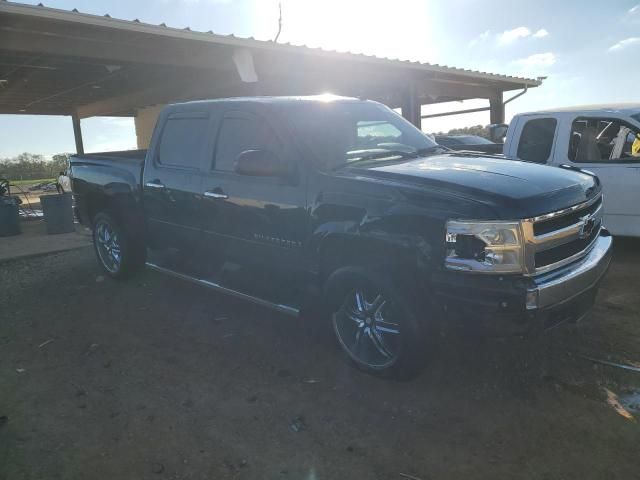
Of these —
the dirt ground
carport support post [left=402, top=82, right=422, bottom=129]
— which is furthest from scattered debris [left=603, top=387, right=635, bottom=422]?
carport support post [left=402, top=82, right=422, bottom=129]

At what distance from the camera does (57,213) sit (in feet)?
33.0

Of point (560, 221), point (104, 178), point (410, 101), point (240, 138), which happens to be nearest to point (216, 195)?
point (240, 138)

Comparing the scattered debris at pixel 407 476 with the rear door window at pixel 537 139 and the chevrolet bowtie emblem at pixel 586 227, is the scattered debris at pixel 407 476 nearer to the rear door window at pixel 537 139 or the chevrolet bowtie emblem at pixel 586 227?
the chevrolet bowtie emblem at pixel 586 227

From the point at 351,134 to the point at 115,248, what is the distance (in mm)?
3511

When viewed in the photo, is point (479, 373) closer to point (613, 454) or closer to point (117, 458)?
point (613, 454)

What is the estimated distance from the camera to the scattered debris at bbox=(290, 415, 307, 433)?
3092 mm

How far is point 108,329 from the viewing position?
190 inches

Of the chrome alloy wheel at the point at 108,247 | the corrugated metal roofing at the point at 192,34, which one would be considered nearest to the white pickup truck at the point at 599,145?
the chrome alloy wheel at the point at 108,247

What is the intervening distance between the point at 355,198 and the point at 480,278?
0.97 metres

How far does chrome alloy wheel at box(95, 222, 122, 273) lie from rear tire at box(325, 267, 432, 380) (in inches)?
133

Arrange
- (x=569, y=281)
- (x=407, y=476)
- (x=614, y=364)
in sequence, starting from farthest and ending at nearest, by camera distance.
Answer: (x=614, y=364)
(x=569, y=281)
(x=407, y=476)

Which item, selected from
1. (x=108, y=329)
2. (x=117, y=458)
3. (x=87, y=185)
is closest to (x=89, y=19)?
(x=87, y=185)

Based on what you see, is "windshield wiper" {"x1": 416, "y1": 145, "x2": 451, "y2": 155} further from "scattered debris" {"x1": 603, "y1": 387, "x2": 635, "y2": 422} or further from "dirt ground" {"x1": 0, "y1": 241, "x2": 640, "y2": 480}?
"scattered debris" {"x1": 603, "y1": 387, "x2": 635, "y2": 422}

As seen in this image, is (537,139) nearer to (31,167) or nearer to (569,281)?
(569,281)
